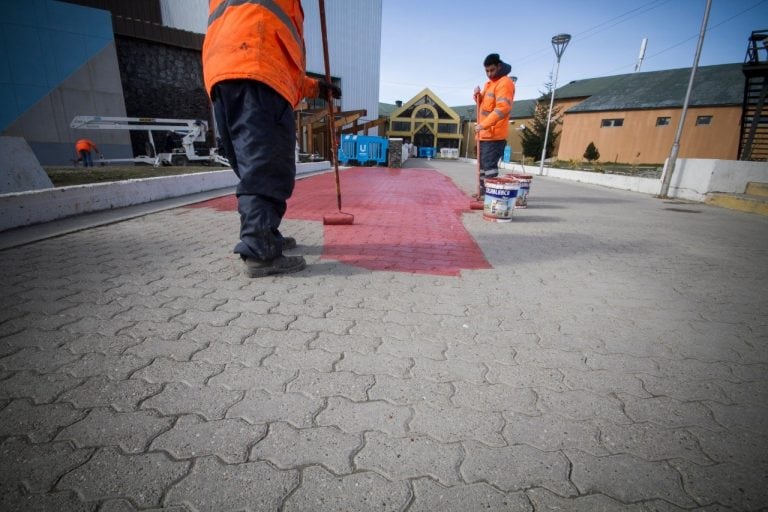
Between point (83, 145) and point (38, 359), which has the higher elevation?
point (83, 145)

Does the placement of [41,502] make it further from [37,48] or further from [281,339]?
[37,48]

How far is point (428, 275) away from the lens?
9.40 feet

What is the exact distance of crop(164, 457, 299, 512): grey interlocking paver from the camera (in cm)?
98

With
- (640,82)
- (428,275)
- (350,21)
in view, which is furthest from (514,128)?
(428,275)

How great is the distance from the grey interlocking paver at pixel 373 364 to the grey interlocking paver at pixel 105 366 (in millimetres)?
960

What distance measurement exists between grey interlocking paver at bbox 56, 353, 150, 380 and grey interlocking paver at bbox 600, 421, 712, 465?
2.07m

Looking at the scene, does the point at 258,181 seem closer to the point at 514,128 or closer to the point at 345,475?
the point at 345,475

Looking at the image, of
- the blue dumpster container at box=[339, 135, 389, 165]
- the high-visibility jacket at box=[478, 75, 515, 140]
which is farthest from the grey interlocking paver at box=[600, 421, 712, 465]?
the blue dumpster container at box=[339, 135, 389, 165]

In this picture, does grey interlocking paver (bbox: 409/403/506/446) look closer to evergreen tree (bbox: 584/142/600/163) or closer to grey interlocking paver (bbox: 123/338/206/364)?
grey interlocking paver (bbox: 123/338/206/364)

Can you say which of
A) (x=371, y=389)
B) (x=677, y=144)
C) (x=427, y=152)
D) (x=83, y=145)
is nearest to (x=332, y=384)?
(x=371, y=389)

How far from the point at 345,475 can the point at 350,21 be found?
31536 mm

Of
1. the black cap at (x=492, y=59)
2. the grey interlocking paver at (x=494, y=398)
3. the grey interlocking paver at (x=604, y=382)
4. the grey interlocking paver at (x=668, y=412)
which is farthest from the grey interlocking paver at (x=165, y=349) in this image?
the black cap at (x=492, y=59)

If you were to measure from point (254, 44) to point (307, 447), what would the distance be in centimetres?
244

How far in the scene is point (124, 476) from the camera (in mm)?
1051
